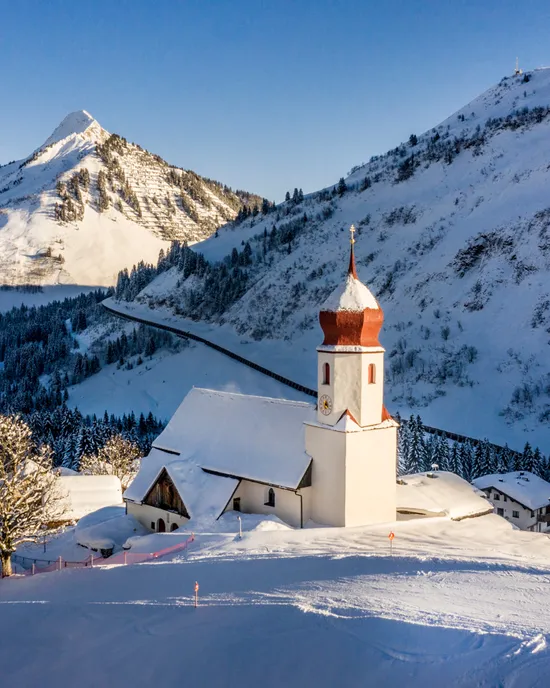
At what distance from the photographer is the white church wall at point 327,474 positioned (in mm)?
30656

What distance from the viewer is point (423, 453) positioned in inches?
2164

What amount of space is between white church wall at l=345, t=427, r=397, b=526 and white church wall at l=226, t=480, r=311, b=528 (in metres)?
2.41

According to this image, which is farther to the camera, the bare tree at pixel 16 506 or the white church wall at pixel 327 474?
the white church wall at pixel 327 474

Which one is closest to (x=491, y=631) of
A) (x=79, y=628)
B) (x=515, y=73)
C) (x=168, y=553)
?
(x=79, y=628)

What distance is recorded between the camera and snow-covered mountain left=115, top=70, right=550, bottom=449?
74.1m

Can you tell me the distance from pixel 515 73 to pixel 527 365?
113542mm

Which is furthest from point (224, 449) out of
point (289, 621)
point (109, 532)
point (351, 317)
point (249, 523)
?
point (289, 621)

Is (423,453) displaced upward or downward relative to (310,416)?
downward

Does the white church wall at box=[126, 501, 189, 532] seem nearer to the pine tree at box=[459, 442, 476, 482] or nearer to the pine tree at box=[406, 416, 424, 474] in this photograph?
the pine tree at box=[406, 416, 424, 474]

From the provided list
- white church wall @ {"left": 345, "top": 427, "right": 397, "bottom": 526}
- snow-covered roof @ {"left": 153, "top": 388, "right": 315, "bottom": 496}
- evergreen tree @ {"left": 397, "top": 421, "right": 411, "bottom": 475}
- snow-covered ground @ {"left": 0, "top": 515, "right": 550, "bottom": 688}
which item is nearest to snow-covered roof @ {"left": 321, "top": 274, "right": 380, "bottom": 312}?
snow-covered roof @ {"left": 153, "top": 388, "right": 315, "bottom": 496}

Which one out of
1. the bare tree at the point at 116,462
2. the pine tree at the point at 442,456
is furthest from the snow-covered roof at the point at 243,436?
the pine tree at the point at 442,456

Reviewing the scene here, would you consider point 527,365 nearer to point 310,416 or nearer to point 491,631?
point 310,416

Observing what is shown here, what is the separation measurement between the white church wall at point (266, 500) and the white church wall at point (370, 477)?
2.41 metres

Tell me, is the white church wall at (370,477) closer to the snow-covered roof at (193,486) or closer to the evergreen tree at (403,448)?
the snow-covered roof at (193,486)
